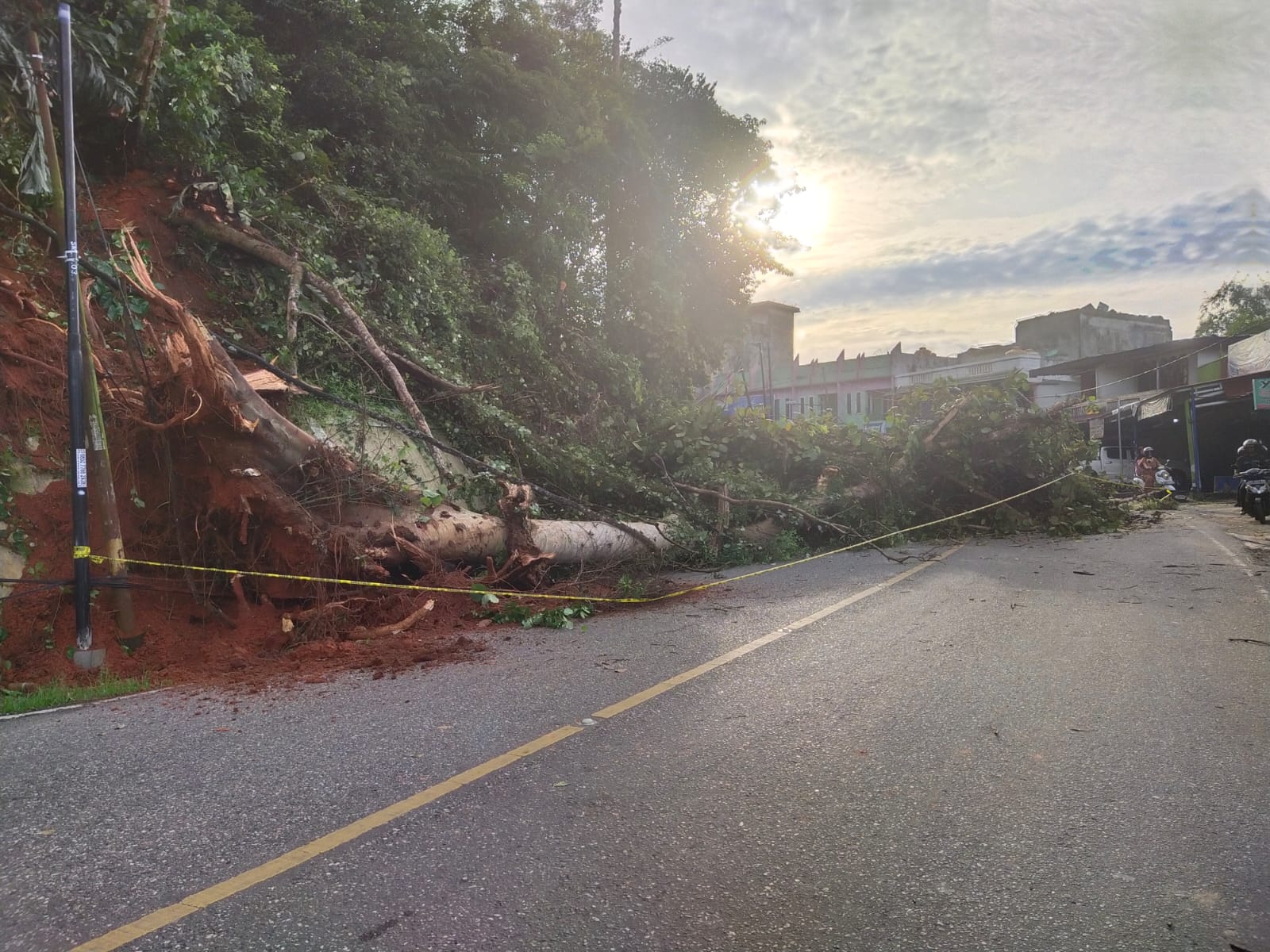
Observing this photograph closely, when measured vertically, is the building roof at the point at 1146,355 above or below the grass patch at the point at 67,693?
above

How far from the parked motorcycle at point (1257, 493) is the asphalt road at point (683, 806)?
37.9 feet

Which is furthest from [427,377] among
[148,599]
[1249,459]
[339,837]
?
[1249,459]

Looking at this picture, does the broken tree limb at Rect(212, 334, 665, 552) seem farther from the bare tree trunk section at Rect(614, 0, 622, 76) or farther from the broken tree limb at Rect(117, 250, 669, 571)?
the bare tree trunk section at Rect(614, 0, 622, 76)

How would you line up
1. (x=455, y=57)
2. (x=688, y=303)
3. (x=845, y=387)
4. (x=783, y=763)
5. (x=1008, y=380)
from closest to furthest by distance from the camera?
(x=783, y=763) < (x=1008, y=380) < (x=455, y=57) < (x=688, y=303) < (x=845, y=387)

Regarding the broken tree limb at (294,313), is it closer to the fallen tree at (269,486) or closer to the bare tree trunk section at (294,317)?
the bare tree trunk section at (294,317)

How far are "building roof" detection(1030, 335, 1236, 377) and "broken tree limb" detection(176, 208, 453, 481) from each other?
28830 mm

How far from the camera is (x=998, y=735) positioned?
158 inches

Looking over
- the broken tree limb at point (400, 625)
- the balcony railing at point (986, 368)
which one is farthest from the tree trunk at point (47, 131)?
the balcony railing at point (986, 368)

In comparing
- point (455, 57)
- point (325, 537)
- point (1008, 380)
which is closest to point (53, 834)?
point (325, 537)

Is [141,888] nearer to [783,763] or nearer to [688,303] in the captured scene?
[783,763]

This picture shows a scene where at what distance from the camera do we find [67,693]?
16.4 ft

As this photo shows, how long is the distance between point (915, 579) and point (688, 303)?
17619 millimetres

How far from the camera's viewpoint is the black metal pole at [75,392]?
5484 millimetres

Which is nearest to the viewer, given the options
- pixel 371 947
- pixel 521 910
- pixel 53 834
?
pixel 371 947
